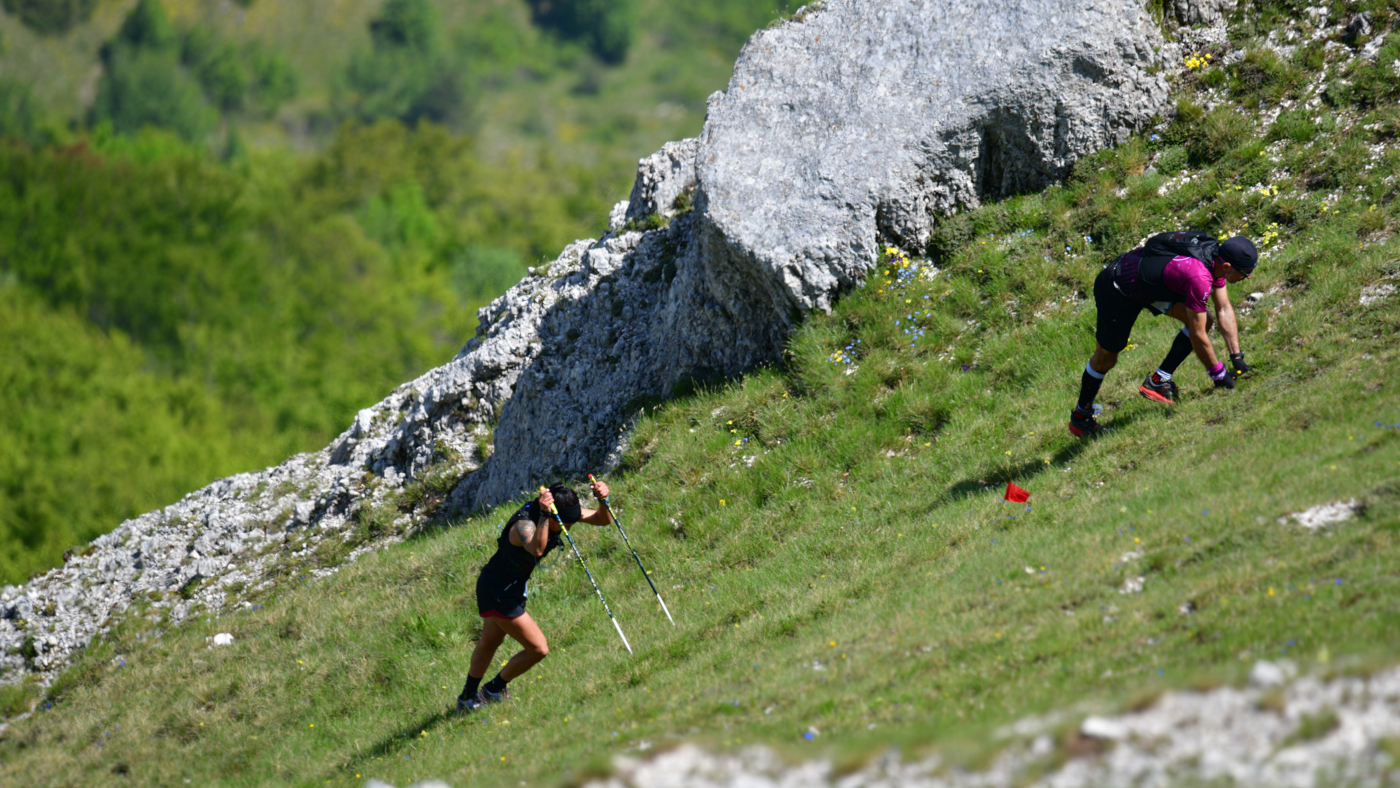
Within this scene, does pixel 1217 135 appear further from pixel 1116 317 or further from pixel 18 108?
pixel 18 108

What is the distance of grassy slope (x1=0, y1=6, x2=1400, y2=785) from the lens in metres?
8.02

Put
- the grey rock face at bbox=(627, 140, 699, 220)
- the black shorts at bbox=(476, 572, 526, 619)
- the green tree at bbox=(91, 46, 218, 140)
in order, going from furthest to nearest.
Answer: the green tree at bbox=(91, 46, 218, 140)
the grey rock face at bbox=(627, 140, 699, 220)
the black shorts at bbox=(476, 572, 526, 619)

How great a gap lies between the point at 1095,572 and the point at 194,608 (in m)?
16.9

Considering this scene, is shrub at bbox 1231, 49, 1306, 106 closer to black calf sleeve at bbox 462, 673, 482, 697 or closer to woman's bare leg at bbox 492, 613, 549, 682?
woman's bare leg at bbox 492, 613, 549, 682

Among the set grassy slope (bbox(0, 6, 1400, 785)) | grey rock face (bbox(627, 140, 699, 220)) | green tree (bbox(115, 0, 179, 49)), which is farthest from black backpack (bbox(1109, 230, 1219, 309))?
green tree (bbox(115, 0, 179, 49))

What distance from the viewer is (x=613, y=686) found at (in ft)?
35.7

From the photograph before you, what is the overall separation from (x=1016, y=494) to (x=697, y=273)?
7.78m

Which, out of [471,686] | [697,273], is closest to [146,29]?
[697,273]

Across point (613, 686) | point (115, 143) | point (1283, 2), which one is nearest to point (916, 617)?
point (613, 686)

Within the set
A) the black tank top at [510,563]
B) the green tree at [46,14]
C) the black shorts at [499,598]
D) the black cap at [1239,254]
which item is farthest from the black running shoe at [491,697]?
the green tree at [46,14]

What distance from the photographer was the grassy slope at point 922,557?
8023mm

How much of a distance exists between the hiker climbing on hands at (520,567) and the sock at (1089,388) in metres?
5.93

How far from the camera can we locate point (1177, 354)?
1170cm

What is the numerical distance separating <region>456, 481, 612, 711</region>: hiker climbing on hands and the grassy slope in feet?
2.40
